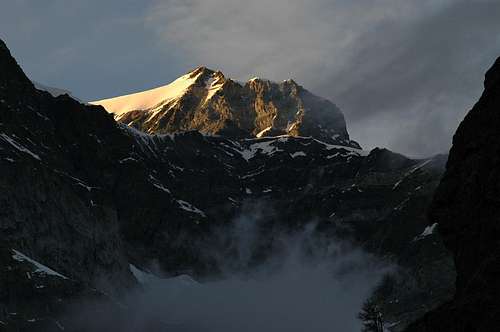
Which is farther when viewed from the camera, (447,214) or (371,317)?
(371,317)

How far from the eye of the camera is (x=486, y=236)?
52.2m

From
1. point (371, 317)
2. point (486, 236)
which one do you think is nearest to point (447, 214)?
point (486, 236)

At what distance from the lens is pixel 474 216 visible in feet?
179

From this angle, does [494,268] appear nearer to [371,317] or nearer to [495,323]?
[495,323]

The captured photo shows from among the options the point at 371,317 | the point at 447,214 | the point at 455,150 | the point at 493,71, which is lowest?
the point at 371,317

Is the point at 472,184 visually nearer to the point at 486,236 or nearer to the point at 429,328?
the point at 486,236

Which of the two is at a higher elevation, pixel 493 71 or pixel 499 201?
pixel 493 71

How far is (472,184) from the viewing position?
54.5m

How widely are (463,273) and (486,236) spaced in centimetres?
435

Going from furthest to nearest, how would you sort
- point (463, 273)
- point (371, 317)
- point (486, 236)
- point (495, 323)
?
point (371, 317) < point (463, 273) < point (486, 236) < point (495, 323)

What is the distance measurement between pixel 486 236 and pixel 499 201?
2600 millimetres

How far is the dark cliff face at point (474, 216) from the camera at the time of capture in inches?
1801

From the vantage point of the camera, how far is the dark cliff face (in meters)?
45.8

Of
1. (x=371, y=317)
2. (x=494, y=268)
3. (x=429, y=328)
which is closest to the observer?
(x=494, y=268)
